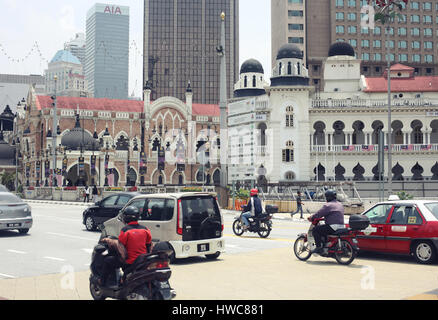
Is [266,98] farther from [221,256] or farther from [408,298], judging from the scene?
[408,298]

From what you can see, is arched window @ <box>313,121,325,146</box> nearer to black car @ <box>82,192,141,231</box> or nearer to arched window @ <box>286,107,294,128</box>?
arched window @ <box>286,107,294,128</box>

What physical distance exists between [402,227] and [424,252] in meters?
0.75

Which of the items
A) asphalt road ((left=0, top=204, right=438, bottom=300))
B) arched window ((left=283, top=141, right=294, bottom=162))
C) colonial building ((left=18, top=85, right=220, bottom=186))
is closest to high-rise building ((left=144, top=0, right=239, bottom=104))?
colonial building ((left=18, top=85, right=220, bottom=186))

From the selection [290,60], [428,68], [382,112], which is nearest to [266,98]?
[290,60]

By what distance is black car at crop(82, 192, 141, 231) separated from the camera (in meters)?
18.3

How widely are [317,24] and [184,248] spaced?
92854 mm

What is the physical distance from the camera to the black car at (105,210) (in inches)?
719

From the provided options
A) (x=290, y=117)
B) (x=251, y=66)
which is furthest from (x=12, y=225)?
(x=251, y=66)

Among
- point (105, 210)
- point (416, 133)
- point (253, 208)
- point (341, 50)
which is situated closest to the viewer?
point (253, 208)

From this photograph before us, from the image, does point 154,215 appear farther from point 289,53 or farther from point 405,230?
point 289,53

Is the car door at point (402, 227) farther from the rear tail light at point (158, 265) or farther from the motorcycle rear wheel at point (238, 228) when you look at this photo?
the rear tail light at point (158, 265)

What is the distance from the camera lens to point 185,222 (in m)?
11.5

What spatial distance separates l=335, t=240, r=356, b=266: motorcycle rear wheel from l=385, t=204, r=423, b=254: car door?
1.29 meters

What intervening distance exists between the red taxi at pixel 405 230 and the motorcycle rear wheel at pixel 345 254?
49.7 inches
